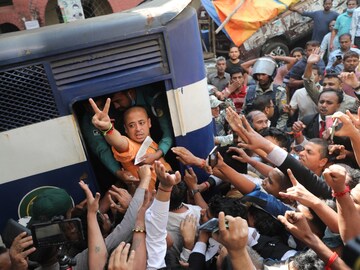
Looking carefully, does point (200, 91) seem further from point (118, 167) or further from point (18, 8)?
point (18, 8)

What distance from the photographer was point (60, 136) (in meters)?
2.55

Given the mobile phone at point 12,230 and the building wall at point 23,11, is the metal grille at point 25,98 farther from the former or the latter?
the building wall at point 23,11

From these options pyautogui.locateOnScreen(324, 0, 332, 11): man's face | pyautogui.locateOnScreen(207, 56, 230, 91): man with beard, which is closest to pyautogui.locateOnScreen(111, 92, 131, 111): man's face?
pyautogui.locateOnScreen(207, 56, 230, 91): man with beard

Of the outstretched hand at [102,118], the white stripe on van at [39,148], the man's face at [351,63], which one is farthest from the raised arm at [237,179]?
the man's face at [351,63]

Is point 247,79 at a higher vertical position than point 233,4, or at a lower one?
lower

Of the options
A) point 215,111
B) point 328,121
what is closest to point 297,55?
point 215,111

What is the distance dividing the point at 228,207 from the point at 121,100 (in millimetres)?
1200

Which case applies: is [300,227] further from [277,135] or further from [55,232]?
[277,135]

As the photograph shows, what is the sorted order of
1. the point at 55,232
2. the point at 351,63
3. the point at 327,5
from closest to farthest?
the point at 55,232 → the point at 351,63 → the point at 327,5

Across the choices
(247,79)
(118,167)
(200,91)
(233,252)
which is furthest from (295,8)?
(233,252)

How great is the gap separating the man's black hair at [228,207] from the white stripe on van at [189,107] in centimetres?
73

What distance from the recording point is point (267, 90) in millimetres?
4711

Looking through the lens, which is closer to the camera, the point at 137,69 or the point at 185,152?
the point at 137,69

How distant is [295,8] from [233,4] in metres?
1.50
